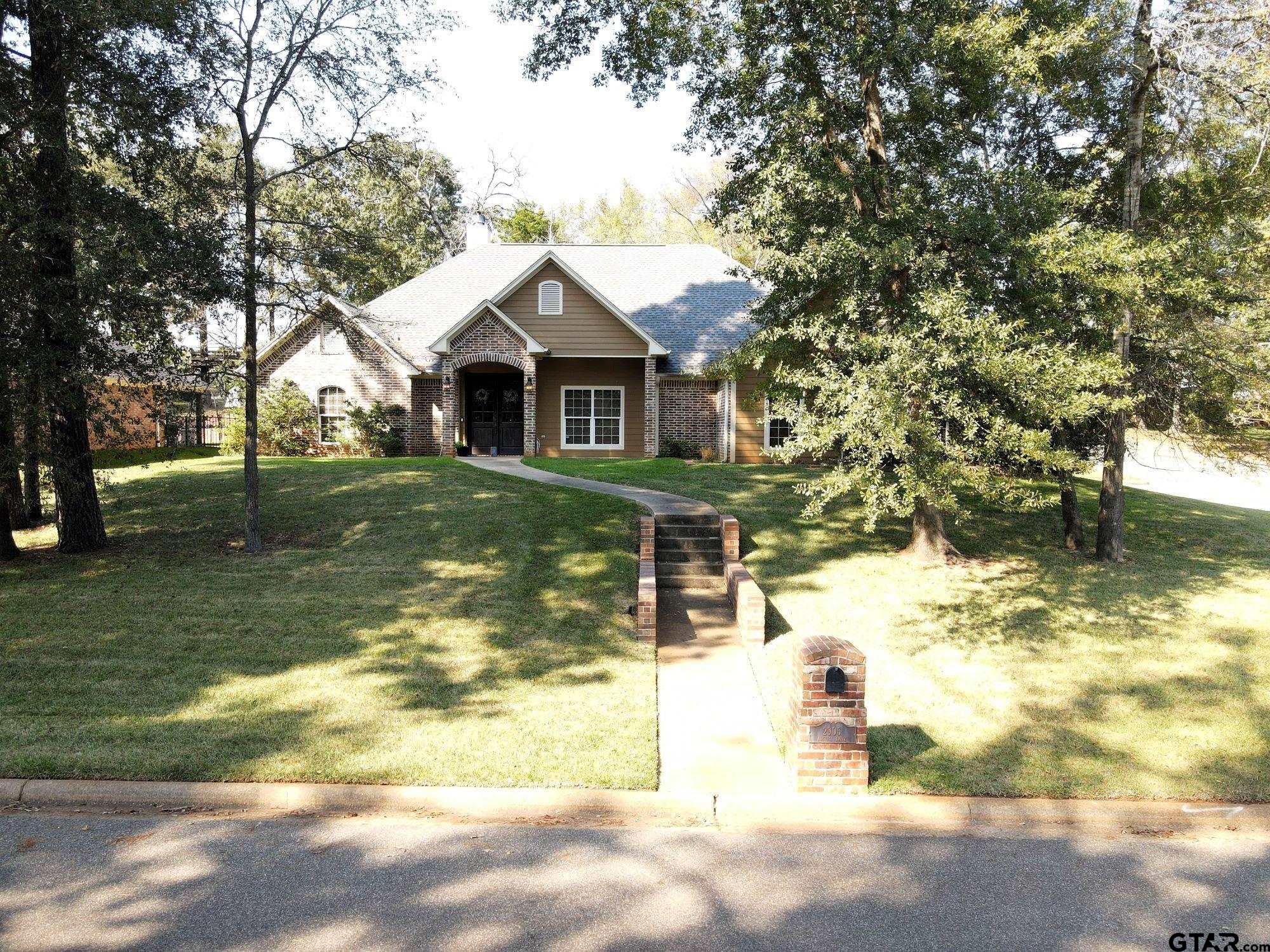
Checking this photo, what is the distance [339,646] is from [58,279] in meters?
5.93

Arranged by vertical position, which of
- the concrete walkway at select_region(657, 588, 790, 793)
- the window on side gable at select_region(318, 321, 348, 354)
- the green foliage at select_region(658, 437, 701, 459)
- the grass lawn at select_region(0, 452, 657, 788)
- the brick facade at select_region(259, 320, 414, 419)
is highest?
the window on side gable at select_region(318, 321, 348, 354)

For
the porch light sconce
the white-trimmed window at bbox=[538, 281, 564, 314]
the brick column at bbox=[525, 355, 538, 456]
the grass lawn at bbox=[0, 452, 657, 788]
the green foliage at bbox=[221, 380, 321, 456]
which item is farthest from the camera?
the white-trimmed window at bbox=[538, 281, 564, 314]

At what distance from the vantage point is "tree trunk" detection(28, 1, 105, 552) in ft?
32.2

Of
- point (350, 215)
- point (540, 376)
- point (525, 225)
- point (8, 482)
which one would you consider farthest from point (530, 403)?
point (525, 225)

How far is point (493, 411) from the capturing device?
2483 cm

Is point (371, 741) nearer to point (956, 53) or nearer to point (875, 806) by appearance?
point (875, 806)

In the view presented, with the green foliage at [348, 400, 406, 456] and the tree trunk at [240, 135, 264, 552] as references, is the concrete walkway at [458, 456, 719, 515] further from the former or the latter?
the tree trunk at [240, 135, 264, 552]

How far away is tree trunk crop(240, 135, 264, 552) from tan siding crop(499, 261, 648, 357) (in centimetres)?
1120

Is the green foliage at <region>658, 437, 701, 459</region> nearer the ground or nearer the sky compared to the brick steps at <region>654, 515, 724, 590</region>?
nearer the sky

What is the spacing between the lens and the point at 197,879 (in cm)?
474

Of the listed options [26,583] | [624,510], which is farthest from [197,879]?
[624,510]

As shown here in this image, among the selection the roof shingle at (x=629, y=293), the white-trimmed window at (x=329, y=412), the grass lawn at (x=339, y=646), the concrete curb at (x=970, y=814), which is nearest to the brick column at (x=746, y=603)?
the grass lawn at (x=339, y=646)

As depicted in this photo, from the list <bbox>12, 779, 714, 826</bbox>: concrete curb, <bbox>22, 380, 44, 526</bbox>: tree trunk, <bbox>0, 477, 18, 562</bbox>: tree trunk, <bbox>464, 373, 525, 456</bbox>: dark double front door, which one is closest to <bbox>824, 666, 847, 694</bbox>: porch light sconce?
<bbox>12, 779, 714, 826</bbox>: concrete curb

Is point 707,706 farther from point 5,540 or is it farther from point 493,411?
point 493,411
